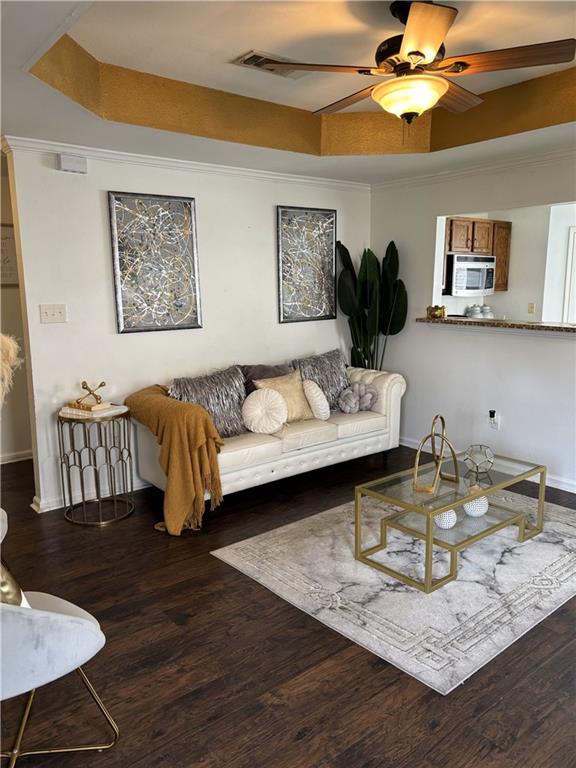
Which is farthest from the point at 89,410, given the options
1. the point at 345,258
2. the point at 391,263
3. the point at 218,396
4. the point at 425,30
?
the point at 391,263

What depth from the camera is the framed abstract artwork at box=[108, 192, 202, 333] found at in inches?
155

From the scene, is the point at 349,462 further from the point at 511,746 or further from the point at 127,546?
the point at 511,746

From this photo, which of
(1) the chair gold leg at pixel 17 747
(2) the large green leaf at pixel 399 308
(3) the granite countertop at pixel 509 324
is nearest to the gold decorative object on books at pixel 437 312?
(3) the granite countertop at pixel 509 324

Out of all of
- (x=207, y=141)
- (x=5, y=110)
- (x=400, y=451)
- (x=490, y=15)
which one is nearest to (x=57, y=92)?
(x=5, y=110)

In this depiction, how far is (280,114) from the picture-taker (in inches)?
148

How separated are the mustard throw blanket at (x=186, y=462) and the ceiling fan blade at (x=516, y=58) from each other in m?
2.21

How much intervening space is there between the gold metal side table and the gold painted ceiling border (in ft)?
5.98

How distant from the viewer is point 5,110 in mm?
2854

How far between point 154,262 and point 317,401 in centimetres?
157

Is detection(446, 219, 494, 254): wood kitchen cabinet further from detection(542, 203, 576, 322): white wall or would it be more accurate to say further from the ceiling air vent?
the ceiling air vent

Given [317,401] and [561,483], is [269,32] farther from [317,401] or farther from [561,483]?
[561,483]

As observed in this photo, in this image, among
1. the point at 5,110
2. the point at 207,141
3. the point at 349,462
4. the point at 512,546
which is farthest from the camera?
the point at 349,462

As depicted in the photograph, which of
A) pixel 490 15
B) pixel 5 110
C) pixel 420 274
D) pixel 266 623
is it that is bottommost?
pixel 266 623

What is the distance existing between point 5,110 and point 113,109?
1.73 feet
